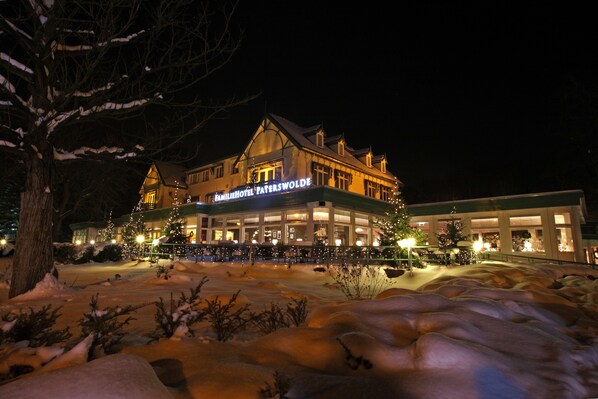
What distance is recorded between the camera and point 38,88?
321 inches

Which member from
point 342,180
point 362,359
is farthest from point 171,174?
point 362,359

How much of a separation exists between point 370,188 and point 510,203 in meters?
11.0

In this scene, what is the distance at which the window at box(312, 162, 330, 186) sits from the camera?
25484mm

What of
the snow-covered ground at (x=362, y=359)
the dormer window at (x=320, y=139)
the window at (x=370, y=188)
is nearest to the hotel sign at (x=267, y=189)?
the dormer window at (x=320, y=139)

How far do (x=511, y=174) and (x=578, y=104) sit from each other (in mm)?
20266

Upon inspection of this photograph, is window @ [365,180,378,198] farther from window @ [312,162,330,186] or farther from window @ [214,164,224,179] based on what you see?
window @ [214,164,224,179]

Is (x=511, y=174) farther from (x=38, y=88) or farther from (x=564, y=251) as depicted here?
(x=38, y=88)

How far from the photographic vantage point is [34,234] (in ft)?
26.3

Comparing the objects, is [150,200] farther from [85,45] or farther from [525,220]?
[525,220]

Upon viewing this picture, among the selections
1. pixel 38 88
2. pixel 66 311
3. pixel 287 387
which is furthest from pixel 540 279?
pixel 38 88

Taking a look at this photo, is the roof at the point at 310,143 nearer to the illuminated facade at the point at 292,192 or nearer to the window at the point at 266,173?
the illuminated facade at the point at 292,192

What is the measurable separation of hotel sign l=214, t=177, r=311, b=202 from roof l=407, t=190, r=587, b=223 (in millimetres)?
11068

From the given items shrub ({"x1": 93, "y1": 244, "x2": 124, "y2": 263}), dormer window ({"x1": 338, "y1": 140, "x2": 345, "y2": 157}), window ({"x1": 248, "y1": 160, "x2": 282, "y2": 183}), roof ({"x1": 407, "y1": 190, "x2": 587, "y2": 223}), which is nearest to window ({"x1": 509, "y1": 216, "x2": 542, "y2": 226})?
roof ({"x1": 407, "y1": 190, "x2": 587, "y2": 223})

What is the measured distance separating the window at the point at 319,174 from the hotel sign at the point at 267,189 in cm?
257
